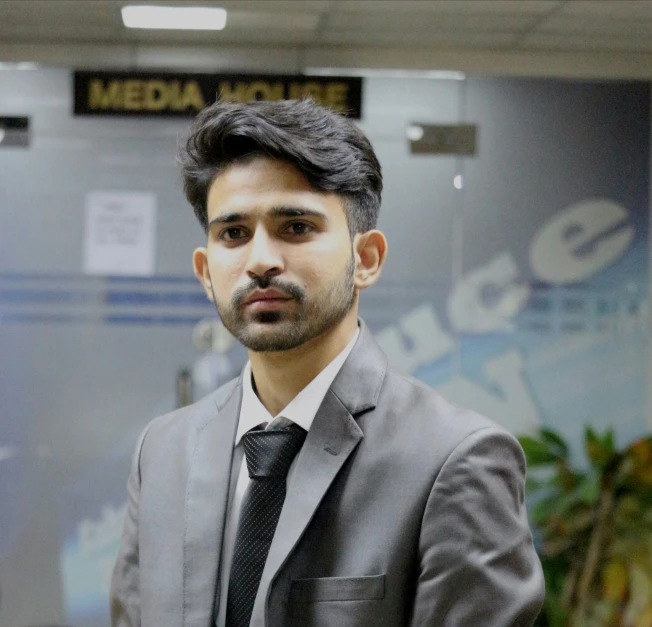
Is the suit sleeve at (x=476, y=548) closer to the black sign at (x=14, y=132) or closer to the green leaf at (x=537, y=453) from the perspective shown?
the green leaf at (x=537, y=453)

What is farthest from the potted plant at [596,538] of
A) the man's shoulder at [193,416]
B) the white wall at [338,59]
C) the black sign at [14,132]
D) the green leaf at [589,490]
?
the man's shoulder at [193,416]

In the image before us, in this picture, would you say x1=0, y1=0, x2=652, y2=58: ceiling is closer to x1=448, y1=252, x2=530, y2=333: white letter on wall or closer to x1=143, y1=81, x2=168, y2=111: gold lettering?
x1=143, y1=81, x2=168, y2=111: gold lettering

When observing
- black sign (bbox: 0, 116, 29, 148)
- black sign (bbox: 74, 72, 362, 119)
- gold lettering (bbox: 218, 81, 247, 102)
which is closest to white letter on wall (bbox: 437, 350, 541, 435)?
black sign (bbox: 74, 72, 362, 119)

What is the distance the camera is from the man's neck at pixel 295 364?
1.40 meters

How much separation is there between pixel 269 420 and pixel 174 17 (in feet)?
7.29

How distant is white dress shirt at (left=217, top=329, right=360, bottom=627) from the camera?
1377 millimetres

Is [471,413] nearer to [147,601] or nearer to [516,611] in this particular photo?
[516,611]

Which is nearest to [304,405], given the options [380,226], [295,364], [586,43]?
[295,364]

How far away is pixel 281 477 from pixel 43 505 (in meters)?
2.31

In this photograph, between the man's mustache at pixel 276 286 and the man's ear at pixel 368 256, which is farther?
the man's ear at pixel 368 256

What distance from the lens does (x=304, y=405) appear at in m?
1.40

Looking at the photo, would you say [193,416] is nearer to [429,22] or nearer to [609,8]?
[429,22]

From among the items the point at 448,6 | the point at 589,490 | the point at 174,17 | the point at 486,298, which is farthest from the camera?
the point at 486,298

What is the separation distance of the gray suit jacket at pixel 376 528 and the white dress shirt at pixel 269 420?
0.06 feet
